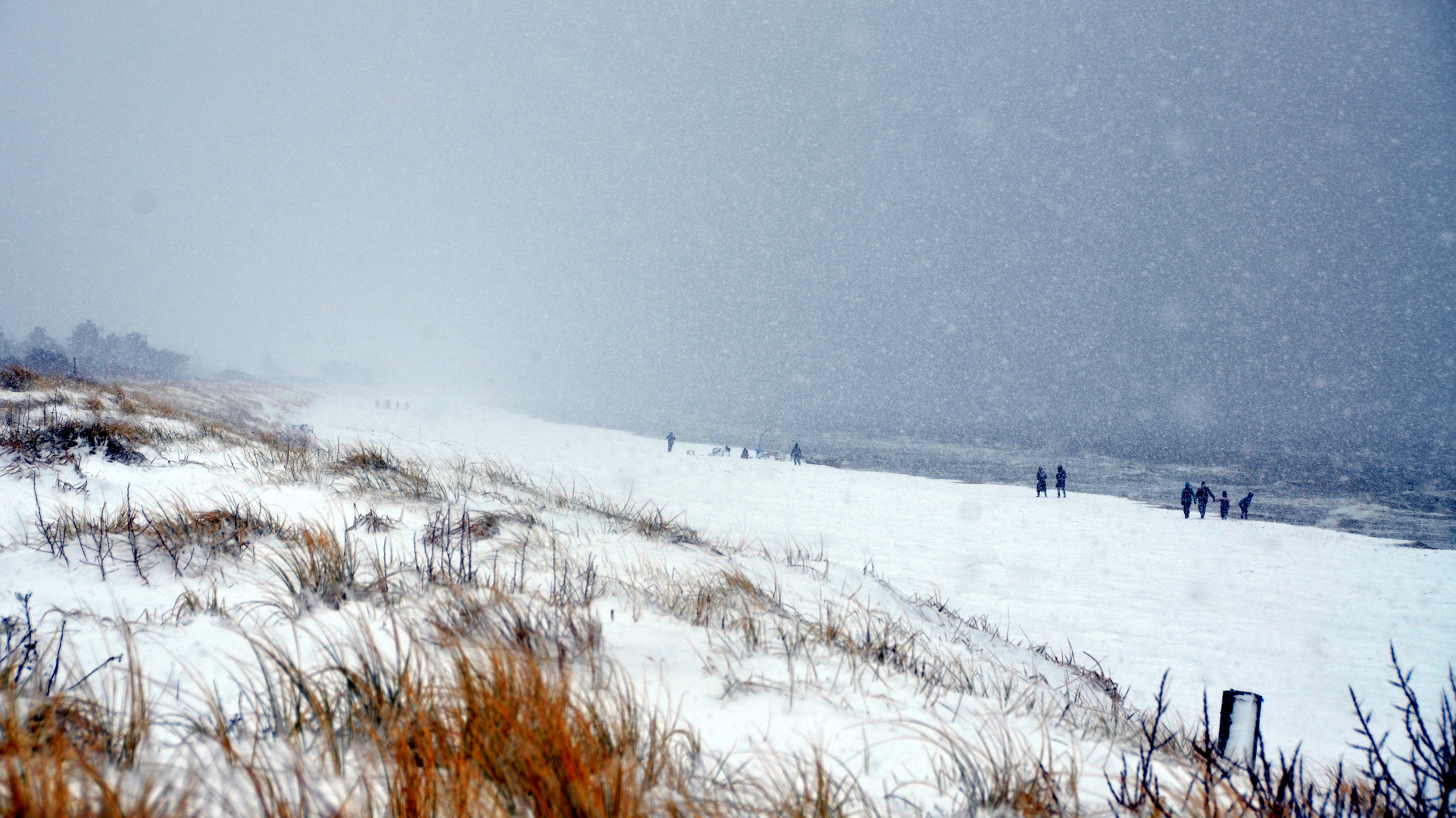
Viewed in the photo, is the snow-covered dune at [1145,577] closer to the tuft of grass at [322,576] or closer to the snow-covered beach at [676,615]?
the snow-covered beach at [676,615]

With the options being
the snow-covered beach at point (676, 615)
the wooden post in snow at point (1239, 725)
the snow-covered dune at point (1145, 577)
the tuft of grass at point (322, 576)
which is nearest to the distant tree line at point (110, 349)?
the snow-covered dune at point (1145, 577)

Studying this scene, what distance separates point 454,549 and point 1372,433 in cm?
16762

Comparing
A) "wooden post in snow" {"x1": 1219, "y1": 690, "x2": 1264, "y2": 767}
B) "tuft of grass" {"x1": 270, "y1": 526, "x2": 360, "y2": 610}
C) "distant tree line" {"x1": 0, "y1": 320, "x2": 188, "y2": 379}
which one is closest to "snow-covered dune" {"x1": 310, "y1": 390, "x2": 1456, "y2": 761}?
"wooden post in snow" {"x1": 1219, "y1": 690, "x2": 1264, "y2": 767}

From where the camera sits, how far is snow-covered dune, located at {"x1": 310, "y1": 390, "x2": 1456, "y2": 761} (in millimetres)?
7746

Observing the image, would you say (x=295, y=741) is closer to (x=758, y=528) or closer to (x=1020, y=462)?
(x=758, y=528)

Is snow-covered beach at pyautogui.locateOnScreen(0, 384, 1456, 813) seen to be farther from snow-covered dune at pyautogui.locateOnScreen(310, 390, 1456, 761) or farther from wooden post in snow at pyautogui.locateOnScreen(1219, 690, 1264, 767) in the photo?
Result: wooden post in snow at pyautogui.locateOnScreen(1219, 690, 1264, 767)

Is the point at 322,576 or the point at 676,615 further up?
the point at 322,576

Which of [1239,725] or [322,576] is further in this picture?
[322,576]

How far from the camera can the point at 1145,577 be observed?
12547 millimetres

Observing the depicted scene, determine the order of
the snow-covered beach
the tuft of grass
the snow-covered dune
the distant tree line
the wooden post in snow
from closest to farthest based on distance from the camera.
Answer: the snow-covered beach < the wooden post in snow < the tuft of grass < the snow-covered dune < the distant tree line

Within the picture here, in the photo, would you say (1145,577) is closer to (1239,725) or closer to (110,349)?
(1239,725)

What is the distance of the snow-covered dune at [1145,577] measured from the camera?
7746 mm

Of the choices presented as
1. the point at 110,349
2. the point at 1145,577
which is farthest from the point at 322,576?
the point at 110,349

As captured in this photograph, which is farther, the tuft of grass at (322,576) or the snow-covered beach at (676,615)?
the tuft of grass at (322,576)
